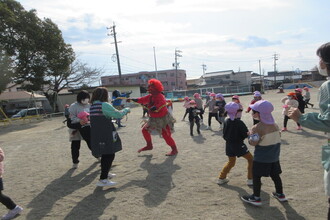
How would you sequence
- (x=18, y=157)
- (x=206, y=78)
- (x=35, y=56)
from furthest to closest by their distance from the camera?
1. (x=206, y=78)
2. (x=35, y=56)
3. (x=18, y=157)

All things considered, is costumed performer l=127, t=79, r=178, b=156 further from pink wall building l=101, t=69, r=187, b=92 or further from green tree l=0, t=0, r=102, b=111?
pink wall building l=101, t=69, r=187, b=92

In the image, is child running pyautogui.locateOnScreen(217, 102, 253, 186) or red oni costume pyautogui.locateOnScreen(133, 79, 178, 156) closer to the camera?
child running pyautogui.locateOnScreen(217, 102, 253, 186)

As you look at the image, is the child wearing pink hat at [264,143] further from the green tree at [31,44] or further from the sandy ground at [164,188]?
the green tree at [31,44]

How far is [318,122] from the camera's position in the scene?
6.44 feet

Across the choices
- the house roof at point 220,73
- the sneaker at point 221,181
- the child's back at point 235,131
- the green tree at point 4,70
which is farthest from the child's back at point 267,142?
the house roof at point 220,73

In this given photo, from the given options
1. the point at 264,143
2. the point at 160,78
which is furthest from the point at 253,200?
the point at 160,78

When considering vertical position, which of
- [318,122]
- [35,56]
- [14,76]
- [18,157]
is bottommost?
[18,157]

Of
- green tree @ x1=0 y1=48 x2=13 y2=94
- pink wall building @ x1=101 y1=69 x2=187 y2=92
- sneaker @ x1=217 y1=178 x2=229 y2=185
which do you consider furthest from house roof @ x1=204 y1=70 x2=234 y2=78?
sneaker @ x1=217 y1=178 x2=229 y2=185

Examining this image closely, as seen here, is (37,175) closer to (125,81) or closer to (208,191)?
(208,191)

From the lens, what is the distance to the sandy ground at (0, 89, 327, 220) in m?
3.43

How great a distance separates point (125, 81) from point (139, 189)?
6425 centimetres

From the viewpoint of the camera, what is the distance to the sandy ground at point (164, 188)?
3426mm

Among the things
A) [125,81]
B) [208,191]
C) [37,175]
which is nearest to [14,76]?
[37,175]

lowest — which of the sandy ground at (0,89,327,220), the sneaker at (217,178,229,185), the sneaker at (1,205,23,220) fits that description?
the sandy ground at (0,89,327,220)
